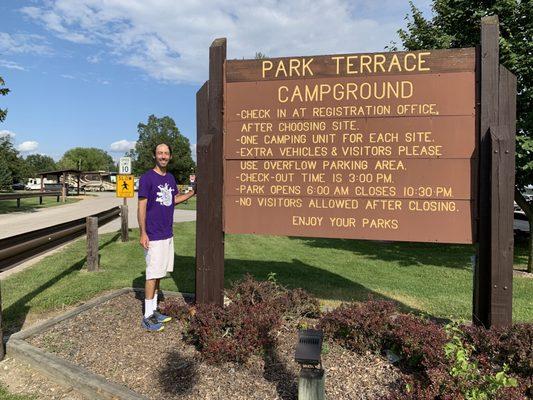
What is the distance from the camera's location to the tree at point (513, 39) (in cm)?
827

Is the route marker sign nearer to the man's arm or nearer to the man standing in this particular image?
the man standing

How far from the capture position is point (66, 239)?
22.5 ft

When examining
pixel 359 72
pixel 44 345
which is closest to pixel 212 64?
pixel 359 72

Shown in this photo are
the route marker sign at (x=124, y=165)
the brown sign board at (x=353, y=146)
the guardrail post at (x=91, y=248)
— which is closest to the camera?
the brown sign board at (x=353, y=146)

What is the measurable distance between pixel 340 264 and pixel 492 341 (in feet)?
20.4

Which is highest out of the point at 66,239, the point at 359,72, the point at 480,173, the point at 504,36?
the point at 504,36

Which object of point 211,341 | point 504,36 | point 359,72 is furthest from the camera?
point 504,36

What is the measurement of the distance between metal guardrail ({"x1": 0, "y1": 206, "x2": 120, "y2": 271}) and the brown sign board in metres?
2.31

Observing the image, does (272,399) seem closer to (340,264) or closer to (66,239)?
(66,239)

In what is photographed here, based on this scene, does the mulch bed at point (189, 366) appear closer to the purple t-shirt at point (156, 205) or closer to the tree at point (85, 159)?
the purple t-shirt at point (156, 205)

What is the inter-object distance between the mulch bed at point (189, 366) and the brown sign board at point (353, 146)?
48.4 inches

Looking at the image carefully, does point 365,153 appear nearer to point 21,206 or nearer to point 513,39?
point 513,39

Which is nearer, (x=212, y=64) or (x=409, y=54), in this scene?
(x=409, y=54)

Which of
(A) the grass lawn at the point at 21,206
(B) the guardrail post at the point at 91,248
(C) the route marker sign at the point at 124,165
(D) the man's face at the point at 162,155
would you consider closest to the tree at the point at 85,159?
(A) the grass lawn at the point at 21,206
